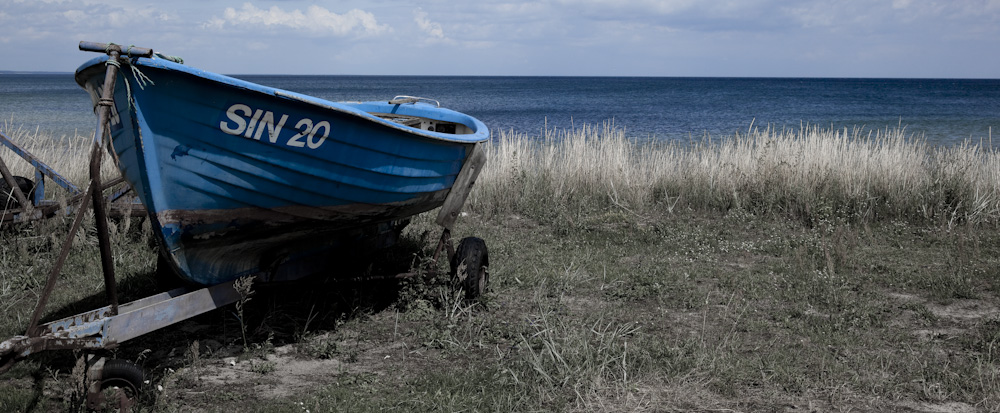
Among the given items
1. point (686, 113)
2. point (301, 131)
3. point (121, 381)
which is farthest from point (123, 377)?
point (686, 113)

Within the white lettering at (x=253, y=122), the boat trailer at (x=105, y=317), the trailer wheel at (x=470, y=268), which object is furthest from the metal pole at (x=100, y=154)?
the trailer wheel at (x=470, y=268)

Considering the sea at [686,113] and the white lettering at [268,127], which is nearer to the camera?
the white lettering at [268,127]

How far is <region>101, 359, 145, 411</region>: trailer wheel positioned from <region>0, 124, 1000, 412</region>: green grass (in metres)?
0.09

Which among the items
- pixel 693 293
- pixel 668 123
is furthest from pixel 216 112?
pixel 668 123

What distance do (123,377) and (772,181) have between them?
6.97 metres

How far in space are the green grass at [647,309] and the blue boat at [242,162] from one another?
2.00 feet

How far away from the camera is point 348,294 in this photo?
5375 millimetres

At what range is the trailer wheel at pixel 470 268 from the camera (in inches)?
193

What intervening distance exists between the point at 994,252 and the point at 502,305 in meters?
4.58

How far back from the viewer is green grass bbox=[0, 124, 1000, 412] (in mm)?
3658

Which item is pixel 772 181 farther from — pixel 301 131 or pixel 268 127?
pixel 268 127

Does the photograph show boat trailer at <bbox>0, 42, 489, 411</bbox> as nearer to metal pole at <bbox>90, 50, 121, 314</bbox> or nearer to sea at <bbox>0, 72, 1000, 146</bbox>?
metal pole at <bbox>90, 50, 121, 314</bbox>

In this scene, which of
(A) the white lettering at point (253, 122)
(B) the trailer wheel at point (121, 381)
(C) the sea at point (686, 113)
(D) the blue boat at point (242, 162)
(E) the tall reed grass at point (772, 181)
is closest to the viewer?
(B) the trailer wheel at point (121, 381)

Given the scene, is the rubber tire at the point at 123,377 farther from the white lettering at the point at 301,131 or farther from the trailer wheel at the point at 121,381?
the white lettering at the point at 301,131
